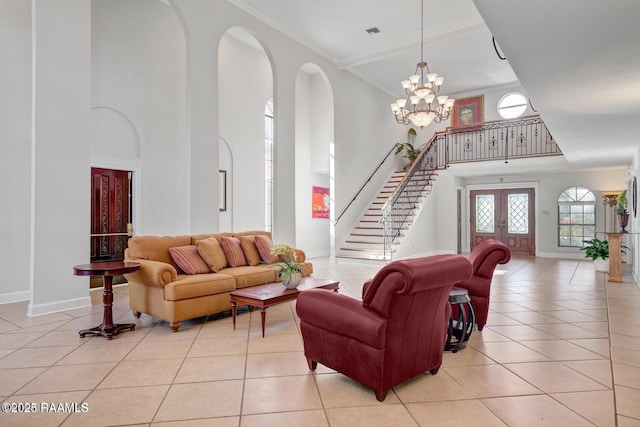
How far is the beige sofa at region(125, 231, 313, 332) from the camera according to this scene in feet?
12.7

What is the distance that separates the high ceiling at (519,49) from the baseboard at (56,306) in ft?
17.4

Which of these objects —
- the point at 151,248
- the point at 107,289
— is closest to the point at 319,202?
the point at 151,248

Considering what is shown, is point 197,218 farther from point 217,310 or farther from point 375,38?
point 375,38

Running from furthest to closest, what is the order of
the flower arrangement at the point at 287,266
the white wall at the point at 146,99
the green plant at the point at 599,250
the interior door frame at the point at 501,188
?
the interior door frame at the point at 501,188
the green plant at the point at 599,250
the white wall at the point at 146,99
the flower arrangement at the point at 287,266

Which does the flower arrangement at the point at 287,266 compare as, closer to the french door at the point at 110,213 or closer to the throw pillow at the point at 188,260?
the throw pillow at the point at 188,260

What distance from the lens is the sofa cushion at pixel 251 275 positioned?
455 cm

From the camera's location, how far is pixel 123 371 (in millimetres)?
2883

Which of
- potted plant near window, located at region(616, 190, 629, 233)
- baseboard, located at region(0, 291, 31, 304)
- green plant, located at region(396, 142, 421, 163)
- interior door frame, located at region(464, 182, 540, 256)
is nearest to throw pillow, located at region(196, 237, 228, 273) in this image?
baseboard, located at region(0, 291, 31, 304)

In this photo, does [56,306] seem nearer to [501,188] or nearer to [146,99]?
[146,99]

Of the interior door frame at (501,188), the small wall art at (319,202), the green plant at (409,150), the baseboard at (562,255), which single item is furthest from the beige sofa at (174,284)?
the baseboard at (562,255)

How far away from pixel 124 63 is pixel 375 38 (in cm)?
509

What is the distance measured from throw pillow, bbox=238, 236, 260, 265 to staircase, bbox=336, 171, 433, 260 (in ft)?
12.9

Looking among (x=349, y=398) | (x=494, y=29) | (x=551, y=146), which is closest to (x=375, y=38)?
(x=551, y=146)

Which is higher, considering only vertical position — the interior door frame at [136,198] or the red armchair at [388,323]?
the interior door frame at [136,198]
